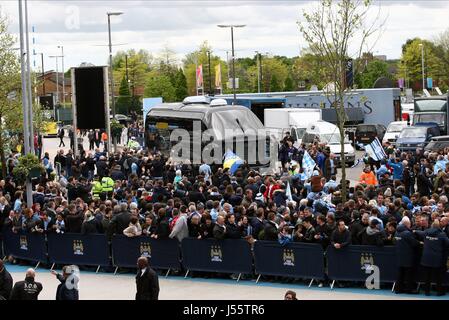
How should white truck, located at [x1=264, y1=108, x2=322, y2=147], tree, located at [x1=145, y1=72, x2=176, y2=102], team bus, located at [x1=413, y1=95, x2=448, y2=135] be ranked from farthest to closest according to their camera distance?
tree, located at [x1=145, y1=72, x2=176, y2=102] → team bus, located at [x1=413, y1=95, x2=448, y2=135] → white truck, located at [x1=264, y1=108, x2=322, y2=147]

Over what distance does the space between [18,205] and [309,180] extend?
27.5ft

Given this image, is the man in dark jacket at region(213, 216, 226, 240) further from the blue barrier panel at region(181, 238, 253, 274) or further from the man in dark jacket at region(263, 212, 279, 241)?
the man in dark jacket at region(263, 212, 279, 241)

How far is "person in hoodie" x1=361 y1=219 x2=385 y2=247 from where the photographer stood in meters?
19.3

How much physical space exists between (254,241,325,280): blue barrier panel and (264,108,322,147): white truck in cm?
2929

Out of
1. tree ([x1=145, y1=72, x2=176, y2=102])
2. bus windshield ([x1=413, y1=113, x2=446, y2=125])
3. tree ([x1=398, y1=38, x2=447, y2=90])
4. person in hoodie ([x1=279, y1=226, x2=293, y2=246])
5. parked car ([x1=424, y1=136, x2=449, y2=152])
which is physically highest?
tree ([x1=398, y1=38, x2=447, y2=90])

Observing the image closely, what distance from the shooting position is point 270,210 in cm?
2217

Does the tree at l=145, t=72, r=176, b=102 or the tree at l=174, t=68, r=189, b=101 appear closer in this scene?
the tree at l=145, t=72, r=176, b=102

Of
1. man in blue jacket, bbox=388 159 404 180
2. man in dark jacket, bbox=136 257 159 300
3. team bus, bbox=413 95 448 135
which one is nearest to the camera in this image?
man in dark jacket, bbox=136 257 159 300

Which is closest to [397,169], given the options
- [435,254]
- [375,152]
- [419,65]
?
[375,152]

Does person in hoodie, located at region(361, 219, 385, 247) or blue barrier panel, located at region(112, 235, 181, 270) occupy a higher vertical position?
person in hoodie, located at region(361, 219, 385, 247)

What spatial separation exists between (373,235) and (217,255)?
12.1 feet

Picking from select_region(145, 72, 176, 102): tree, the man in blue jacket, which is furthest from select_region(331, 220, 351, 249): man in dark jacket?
select_region(145, 72, 176, 102): tree

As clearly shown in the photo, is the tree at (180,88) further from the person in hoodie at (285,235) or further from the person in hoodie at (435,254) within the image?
the person in hoodie at (435,254)

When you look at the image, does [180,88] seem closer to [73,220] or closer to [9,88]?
[9,88]
